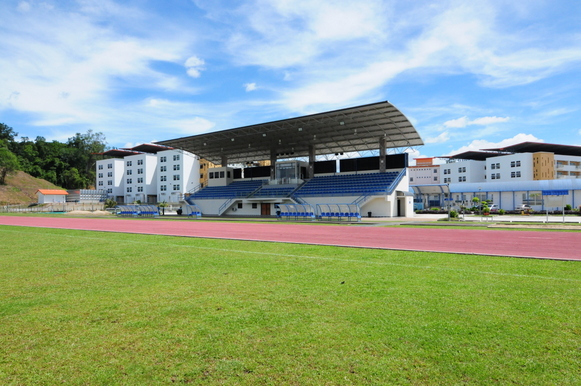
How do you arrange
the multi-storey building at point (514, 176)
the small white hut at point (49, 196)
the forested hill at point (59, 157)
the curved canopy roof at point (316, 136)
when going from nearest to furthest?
the curved canopy roof at point (316, 136) → the multi-storey building at point (514, 176) → the small white hut at point (49, 196) → the forested hill at point (59, 157)

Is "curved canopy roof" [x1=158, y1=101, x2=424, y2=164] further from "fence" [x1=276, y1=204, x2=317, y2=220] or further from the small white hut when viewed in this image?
the small white hut

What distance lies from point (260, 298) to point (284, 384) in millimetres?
2758

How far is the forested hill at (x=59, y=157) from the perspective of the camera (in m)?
112

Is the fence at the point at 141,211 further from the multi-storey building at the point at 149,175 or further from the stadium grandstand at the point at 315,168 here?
the multi-storey building at the point at 149,175

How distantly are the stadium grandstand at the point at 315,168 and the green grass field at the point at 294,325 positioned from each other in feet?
81.6

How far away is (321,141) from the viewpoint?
155ft

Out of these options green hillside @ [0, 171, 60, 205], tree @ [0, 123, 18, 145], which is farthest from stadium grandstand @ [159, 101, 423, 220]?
tree @ [0, 123, 18, 145]

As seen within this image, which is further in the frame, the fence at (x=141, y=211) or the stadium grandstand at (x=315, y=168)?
the fence at (x=141, y=211)


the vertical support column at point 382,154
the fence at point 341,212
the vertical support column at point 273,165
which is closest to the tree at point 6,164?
the vertical support column at point 273,165

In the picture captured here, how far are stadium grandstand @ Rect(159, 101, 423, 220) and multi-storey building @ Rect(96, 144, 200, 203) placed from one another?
23687 millimetres

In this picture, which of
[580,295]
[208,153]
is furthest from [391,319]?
[208,153]

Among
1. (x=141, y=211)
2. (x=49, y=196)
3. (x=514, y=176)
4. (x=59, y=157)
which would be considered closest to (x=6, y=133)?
(x=59, y=157)

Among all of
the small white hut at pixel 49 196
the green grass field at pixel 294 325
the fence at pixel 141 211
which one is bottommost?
the green grass field at pixel 294 325

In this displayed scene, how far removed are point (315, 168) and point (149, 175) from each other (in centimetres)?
5242
